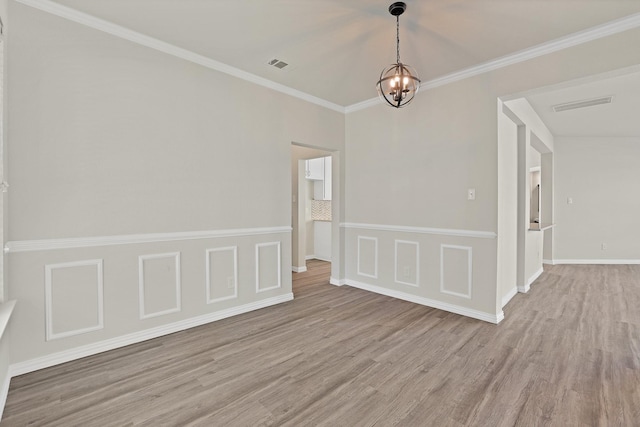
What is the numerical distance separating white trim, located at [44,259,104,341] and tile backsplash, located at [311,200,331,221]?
185 inches

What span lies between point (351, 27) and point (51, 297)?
3260mm

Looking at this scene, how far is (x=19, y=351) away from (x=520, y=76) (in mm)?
4916

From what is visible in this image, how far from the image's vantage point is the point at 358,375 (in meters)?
2.18

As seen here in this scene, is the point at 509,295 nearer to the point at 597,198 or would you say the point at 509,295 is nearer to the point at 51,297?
the point at 597,198

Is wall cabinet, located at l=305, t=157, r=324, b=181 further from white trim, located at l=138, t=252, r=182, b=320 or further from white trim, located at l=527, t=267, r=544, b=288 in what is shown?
white trim, located at l=527, t=267, r=544, b=288

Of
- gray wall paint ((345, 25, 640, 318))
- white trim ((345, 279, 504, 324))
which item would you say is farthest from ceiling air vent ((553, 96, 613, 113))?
white trim ((345, 279, 504, 324))

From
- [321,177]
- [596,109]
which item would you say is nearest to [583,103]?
[596,109]

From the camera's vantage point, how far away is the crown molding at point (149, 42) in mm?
2244

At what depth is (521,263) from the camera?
4191 millimetres

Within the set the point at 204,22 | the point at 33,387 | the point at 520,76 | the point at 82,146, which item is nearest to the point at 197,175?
the point at 82,146

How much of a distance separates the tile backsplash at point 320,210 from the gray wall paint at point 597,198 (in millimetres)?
5095

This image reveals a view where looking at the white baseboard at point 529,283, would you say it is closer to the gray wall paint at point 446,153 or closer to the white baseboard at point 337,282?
the gray wall paint at point 446,153

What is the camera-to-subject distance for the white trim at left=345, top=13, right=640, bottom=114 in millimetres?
2330

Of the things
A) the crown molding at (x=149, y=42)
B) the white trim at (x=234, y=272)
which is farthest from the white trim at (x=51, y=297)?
the crown molding at (x=149, y=42)
